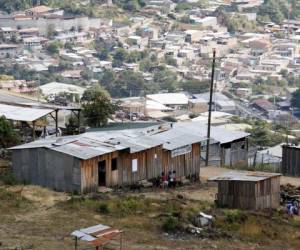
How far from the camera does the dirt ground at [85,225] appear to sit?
1099 cm

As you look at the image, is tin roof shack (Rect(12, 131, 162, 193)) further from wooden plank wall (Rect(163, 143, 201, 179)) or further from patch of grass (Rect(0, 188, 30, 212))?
patch of grass (Rect(0, 188, 30, 212))

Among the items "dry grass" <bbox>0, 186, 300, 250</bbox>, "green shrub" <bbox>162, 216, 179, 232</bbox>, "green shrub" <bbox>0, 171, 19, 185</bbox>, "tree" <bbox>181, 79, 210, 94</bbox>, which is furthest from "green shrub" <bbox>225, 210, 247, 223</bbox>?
"tree" <bbox>181, 79, 210, 94</bbox>

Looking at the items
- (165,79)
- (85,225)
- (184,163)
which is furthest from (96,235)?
(165,79)

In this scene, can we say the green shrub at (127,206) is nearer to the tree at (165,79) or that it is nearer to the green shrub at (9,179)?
the green shrub at (9,179)

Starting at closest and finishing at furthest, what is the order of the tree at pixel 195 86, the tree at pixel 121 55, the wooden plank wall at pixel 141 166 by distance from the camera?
the wooden plank wall at pixel 141 166 → the tree at pixel 195 86 → the tree at pixel 121 55

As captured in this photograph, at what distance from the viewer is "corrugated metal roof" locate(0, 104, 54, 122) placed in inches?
640

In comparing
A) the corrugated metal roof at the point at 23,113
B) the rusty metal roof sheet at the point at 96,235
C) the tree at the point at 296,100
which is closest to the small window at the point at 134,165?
the corrugated metal roof at the point at 23,113

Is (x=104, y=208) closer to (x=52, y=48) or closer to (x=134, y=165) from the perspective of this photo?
(x=134, y=165)

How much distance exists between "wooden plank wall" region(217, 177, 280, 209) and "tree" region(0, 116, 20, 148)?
4.74m

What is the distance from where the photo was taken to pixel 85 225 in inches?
461

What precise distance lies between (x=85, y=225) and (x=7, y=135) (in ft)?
16.0

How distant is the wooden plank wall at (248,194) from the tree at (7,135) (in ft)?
15.5

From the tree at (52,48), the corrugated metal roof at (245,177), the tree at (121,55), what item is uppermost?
the corrugated metal roof at (245,177)

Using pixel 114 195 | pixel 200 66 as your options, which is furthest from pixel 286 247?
pixel 200 66
